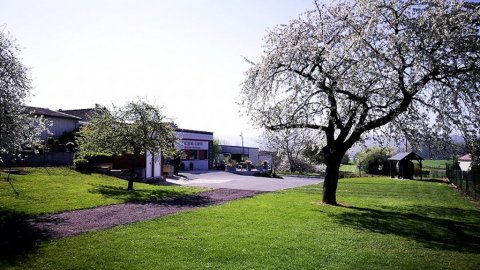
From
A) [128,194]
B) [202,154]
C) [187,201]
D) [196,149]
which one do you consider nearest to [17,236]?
[187,201]

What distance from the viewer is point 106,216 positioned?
46.4ft

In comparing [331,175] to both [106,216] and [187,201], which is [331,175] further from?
[106,216]

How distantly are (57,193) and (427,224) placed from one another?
59.6 ft

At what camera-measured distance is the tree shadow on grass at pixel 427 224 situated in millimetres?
11177

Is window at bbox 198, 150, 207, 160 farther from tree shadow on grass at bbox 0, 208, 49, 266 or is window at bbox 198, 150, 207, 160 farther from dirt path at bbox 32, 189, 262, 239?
tree shadow on grass at bbox 0, 208, 49, 266

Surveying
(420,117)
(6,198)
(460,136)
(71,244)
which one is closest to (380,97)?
(420,117)

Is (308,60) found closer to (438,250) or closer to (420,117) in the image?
(420,117)

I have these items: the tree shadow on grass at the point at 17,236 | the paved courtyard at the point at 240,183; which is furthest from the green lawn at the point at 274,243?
the paved courtyard at the point at 240,183

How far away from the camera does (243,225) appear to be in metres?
12.7

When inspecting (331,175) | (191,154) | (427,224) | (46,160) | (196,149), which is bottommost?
(427,224)

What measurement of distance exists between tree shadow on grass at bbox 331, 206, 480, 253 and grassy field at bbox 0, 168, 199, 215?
11614mm

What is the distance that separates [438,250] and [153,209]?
11.4m

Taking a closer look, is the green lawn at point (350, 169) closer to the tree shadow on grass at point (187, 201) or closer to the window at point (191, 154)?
the window at point (191, 154)

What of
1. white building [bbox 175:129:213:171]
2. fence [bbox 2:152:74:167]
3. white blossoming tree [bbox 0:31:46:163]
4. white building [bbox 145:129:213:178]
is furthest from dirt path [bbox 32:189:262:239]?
white building [bbox 175:129:213:171]
